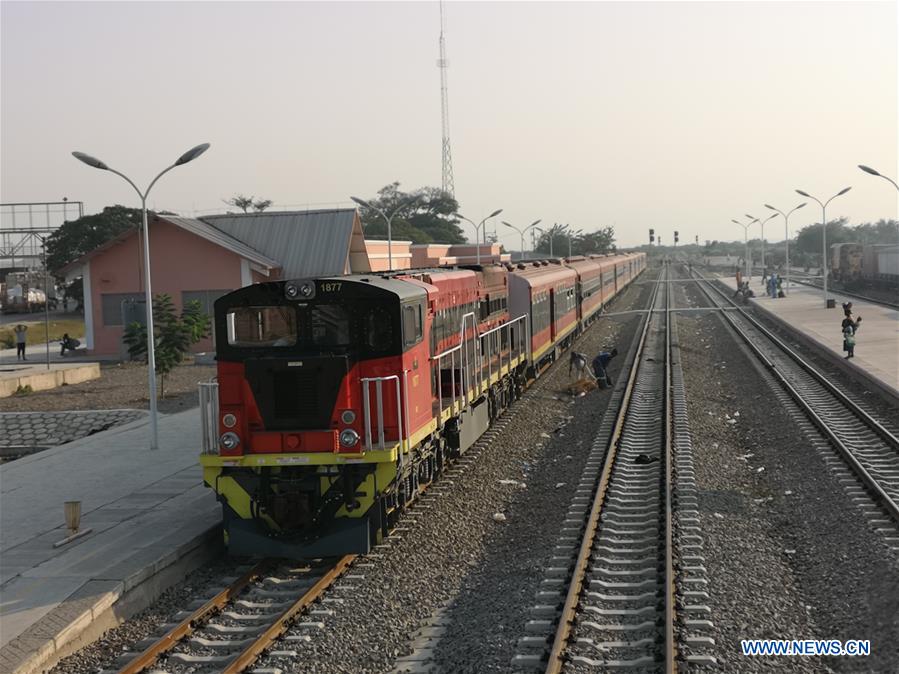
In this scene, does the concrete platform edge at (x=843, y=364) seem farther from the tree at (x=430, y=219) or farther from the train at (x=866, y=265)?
the tree at (x=430, y=219)

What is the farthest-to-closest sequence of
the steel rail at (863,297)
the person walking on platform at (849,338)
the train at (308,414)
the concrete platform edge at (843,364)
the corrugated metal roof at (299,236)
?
the steel rail at (863,297)
the corrugated metal roof at (299,236)
the person walking on platform at (849,338)
the concrete platform edge at (843,364)
the train at (308,414)

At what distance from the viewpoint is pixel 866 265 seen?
71.4 meters

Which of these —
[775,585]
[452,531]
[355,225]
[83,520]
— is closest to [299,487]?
[452,531]

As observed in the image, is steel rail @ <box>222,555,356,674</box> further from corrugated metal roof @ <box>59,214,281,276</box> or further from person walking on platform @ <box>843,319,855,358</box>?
corrugated metal roof @ <box>59,214,281,276</box>

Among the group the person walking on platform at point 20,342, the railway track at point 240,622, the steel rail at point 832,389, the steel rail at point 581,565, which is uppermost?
the person walking on platform at point 20,342

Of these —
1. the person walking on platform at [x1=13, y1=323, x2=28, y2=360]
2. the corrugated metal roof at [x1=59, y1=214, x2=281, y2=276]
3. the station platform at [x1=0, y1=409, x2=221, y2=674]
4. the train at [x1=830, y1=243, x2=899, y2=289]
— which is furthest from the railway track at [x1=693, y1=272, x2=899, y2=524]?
the train at [x1=830, y1=243, x2=899, y2=289]

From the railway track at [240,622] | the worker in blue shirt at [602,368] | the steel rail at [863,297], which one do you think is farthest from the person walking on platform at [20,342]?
the steel rail at [863,297]

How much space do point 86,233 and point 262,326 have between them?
200 ft

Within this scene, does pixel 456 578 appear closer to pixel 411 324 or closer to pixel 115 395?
pixel 411 324

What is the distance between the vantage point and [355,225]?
149 feet

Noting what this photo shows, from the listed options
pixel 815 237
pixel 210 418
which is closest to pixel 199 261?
pixel 210 418

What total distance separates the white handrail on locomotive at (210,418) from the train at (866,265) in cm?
5625

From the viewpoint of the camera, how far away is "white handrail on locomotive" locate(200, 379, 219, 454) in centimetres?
1183

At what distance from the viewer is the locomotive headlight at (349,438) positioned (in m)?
11.5
